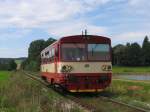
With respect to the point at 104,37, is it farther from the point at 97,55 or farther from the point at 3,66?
the point at 3,66

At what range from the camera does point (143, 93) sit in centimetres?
2241

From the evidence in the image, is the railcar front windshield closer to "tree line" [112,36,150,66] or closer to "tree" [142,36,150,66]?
"tree line" [112,36,150,66]

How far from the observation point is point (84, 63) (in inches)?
891

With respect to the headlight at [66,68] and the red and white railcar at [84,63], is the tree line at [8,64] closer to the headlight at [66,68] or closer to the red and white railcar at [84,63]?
the red and white railcar at [84,63]

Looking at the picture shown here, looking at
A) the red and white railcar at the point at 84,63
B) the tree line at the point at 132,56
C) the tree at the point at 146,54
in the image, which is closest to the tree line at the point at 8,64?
the tree line at the point at 132,56

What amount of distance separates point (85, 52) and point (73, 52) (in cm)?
63

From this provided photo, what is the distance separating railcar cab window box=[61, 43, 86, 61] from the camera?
74.4 feet

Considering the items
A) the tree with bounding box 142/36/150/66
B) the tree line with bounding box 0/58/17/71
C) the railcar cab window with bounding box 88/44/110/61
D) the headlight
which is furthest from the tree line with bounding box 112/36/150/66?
the headlight

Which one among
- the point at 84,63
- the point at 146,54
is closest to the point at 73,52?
the point at 84,63

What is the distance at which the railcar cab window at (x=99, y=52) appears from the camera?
22.9 meters

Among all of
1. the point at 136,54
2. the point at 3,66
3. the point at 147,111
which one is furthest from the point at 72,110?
the point at 3,66

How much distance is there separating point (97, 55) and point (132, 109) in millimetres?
7178

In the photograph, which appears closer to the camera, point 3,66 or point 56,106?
point 56,106

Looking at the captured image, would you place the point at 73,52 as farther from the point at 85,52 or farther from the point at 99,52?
the point at 99,52
